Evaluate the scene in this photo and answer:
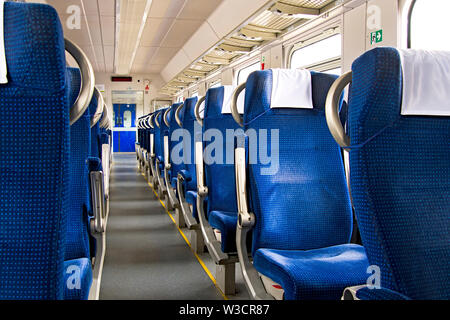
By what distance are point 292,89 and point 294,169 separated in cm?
47

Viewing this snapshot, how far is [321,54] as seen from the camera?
5629 millimetres

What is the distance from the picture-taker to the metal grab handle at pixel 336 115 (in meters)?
1.40

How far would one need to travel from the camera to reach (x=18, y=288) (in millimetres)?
1040

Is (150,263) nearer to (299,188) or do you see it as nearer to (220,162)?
(220,162)

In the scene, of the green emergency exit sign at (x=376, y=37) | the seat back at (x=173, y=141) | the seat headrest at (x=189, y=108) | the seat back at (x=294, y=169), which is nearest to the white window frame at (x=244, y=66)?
the seat back at (x=173, y=141)

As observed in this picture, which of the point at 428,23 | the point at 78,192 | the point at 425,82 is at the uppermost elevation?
the point at 428,23

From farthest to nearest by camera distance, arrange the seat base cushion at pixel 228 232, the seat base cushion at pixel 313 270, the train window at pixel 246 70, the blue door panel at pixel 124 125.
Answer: the blue door panel at pixel 124 125
the train window at pixel 246 70
the seat base cushion at pixel 228 232
the seat base cushion at pixel 313 270

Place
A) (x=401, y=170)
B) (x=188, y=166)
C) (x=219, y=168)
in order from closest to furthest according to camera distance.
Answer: (x=401, y=170)
(x=219, y=168)
(x=188, y=166)

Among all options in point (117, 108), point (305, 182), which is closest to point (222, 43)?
point (305, 182)

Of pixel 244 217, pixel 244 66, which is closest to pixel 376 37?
pixel 244 217

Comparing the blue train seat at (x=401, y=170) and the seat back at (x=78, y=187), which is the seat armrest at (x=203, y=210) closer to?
the seat back at (x=78, y=187)

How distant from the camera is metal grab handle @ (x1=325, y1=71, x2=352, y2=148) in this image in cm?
140

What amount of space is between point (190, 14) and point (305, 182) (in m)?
7.83

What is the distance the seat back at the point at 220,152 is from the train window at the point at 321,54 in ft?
7.41
